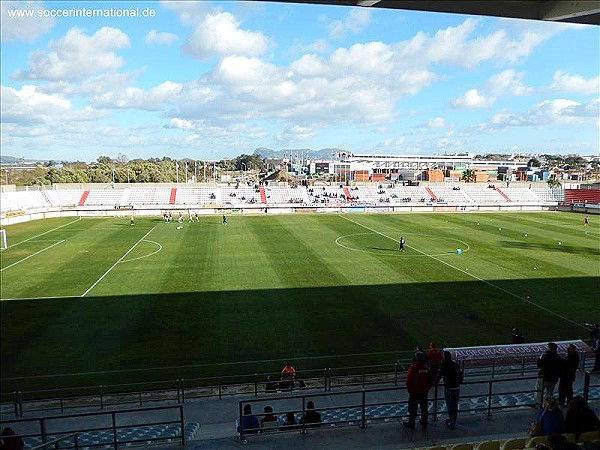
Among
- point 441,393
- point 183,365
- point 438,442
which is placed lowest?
point 183,365

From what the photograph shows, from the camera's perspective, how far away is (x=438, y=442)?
23.1 ft

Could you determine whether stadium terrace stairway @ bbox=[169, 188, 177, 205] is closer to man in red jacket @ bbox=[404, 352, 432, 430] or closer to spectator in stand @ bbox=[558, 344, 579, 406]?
man in red jacket @ bbox=[404, 352, 432, 430]

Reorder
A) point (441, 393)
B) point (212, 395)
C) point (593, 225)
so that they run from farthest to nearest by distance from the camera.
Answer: point (593, 225) → point (212, 395) → point (441, 393)

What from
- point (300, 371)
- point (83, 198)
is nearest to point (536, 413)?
point (300, 371)

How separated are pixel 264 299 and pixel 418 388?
13.8 meters

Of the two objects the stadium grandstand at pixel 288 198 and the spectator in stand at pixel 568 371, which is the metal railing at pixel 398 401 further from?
the stadium grandstand at pixel 288 198

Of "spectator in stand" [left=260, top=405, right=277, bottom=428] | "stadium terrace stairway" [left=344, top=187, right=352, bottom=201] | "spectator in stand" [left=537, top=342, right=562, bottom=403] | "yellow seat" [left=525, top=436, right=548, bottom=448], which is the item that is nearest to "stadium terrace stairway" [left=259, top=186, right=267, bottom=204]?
"stadium terrace stairway" [left=344, top=187, right=352, bottom=201]

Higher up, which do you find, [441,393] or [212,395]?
[441,393]

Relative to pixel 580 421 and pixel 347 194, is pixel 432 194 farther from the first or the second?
pixel 580 421

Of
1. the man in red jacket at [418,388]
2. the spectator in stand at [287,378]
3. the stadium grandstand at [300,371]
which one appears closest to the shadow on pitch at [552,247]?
the stadium grandstand at [300,371]

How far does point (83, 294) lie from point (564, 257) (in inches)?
1082

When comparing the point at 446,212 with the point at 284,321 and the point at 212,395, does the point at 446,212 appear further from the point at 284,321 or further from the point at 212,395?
→ the point at 212,395

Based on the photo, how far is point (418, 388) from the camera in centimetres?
743

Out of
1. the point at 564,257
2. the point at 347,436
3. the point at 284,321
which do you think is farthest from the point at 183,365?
the point at 564,257
